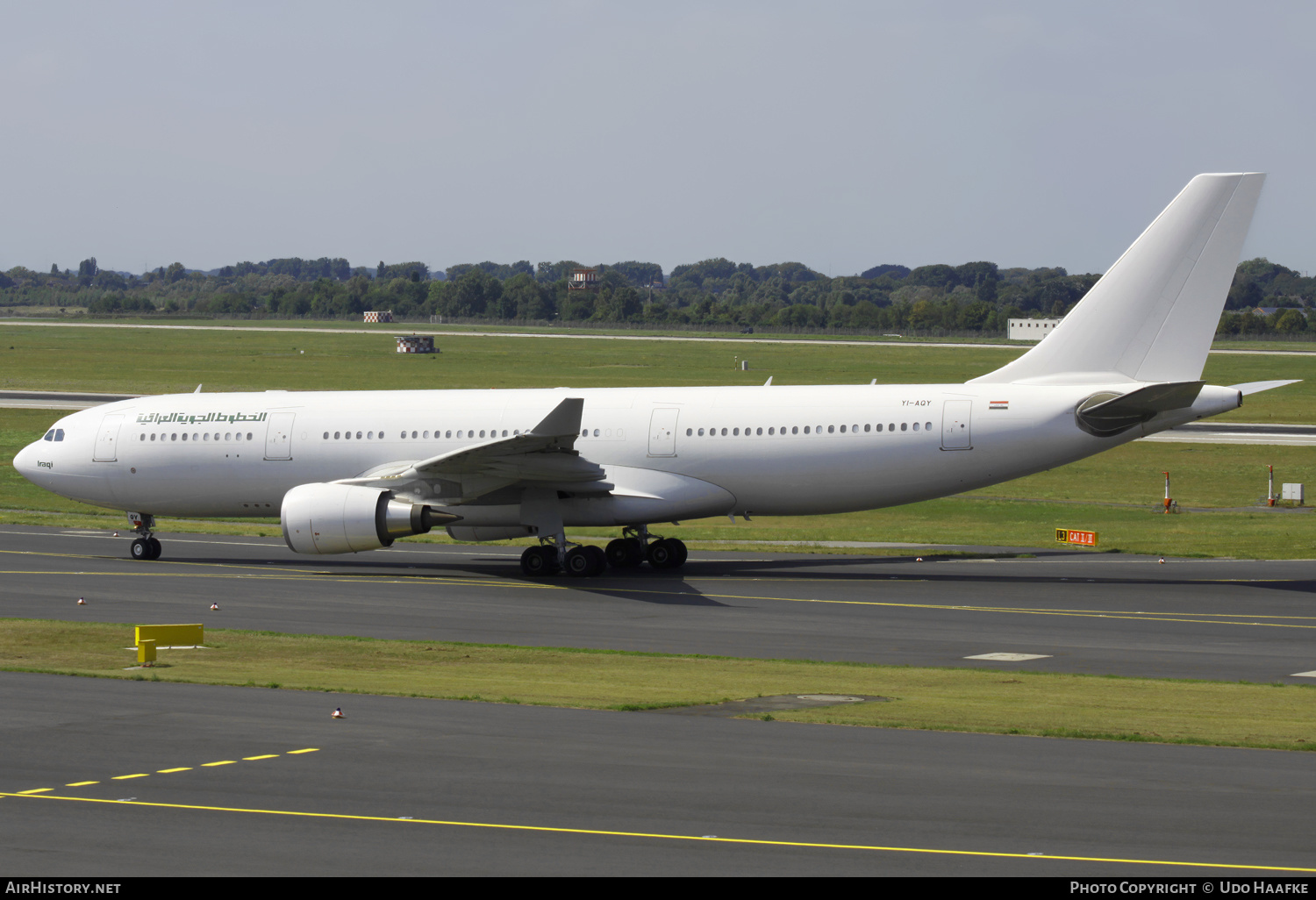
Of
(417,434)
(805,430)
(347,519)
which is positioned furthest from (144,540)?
(805,430)

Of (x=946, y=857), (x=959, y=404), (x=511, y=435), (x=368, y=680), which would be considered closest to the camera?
(x=946, y=857)

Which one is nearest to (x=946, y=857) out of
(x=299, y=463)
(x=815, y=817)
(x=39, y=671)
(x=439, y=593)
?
(x=815, y=817)

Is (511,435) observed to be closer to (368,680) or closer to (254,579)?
(254,579)

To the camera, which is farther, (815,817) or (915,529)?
(915,529)

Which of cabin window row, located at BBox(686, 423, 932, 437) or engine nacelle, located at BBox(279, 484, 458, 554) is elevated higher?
cabin window row, located at BBox(686, 423, 932, 437)

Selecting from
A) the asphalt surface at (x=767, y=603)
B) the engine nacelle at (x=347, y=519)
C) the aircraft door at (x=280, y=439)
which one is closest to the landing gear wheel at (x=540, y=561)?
the asphalt surface at (x=767, y=603)

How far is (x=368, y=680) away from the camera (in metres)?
22.2

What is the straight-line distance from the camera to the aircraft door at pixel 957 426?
33.7 meters

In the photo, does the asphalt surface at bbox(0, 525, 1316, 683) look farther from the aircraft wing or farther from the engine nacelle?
the aircraft wing

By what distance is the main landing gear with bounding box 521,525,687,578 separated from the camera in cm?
3506

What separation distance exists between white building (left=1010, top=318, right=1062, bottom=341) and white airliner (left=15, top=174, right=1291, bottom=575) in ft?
474

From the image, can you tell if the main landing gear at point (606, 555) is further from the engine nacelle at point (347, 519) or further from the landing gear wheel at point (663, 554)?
the engine nacelle at point (347, 519)

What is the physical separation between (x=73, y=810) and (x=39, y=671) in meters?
8.89

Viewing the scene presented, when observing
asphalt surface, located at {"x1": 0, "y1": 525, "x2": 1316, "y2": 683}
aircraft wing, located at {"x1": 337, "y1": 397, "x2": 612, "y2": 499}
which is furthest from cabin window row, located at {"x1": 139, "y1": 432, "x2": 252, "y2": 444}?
aircraft wing, located at {"x1": 337, "y1": 397, "x2": 612, "y2": 499}
